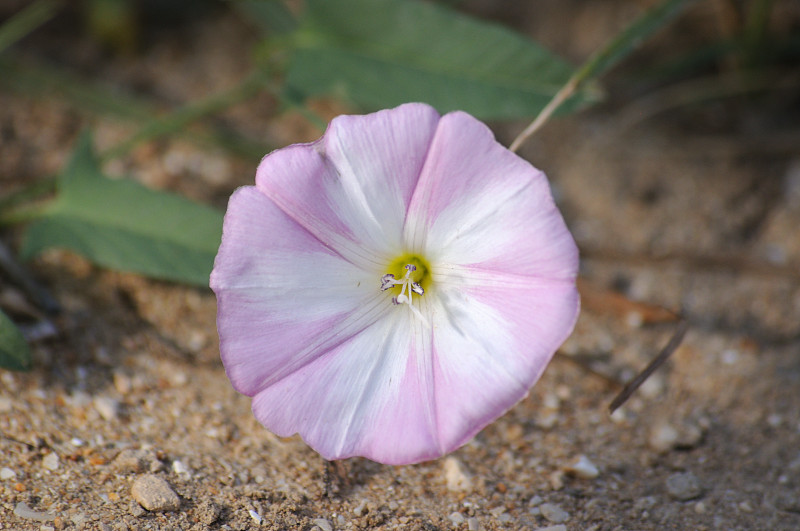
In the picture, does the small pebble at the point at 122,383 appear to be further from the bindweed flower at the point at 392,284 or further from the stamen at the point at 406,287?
the stamen at the point at 406,287

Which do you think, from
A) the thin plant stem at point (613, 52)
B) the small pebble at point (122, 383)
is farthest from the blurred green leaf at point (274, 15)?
the small pebble at point (122, 383)

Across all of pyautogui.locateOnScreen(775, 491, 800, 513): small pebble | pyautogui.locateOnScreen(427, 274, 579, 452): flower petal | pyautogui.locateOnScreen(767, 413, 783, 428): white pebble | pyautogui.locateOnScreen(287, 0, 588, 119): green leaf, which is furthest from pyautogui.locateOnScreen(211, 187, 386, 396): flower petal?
pyautogui.locateOnScreen(767, 413, 783, 428): white pebble

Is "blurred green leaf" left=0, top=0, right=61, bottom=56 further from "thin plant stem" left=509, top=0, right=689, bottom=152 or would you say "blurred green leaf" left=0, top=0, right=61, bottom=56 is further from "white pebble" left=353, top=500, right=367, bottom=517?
"white pebble" left=353, top=500, right=367, bottom=517

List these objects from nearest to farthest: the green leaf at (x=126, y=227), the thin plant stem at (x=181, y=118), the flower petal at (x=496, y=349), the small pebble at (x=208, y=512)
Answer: the flower petal at (x=496, y=349) < the small pebble at (x=208, y=512) < the green leaf at (x=126, y=227) < the thin plant stem at (x=181, y=118)

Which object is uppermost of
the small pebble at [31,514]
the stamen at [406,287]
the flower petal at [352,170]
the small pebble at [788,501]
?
the flower petal at [352,170]

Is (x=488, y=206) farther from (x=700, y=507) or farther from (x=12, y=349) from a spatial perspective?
(x=12, y=349)

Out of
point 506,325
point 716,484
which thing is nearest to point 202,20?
point 506,325
